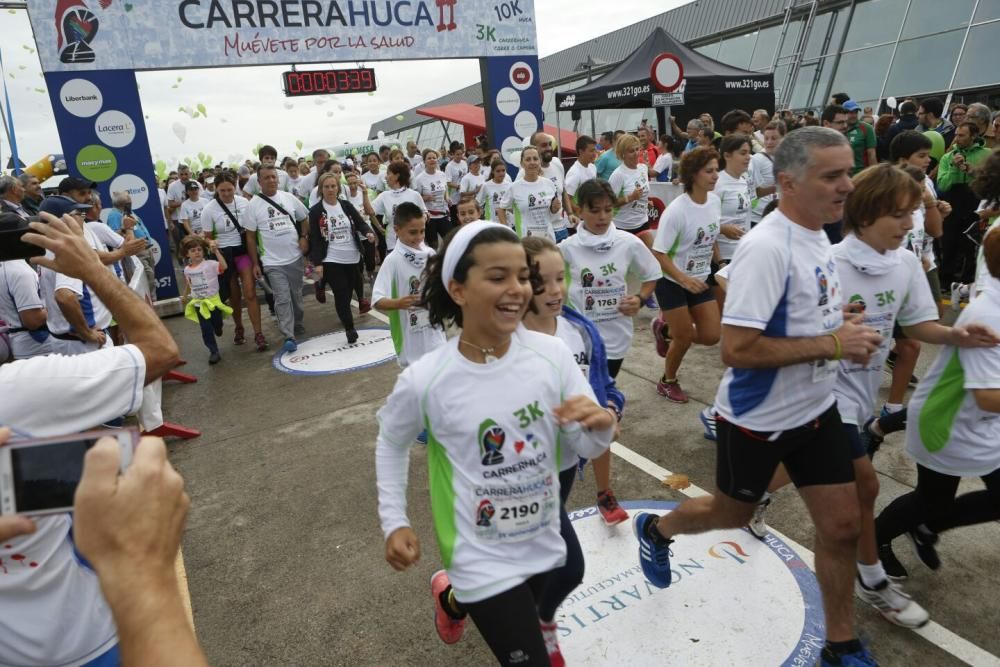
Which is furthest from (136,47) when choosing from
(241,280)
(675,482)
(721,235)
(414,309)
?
(675,482)

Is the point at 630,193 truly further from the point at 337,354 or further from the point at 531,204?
the point at 337,354

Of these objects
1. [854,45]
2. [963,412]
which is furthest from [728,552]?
[854,45]

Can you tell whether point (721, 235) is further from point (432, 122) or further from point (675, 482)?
point (432, 122)

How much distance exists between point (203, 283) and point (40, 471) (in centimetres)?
740

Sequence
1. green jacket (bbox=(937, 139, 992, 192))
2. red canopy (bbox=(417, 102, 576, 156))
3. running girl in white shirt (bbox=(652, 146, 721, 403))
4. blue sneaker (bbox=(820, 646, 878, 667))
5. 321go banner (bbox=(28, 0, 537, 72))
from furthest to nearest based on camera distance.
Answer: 1. red canopy (bbox=(417, 102, 576, 156))
2. 321go banner (bbox=(28, 0, 537, 72))
3. green jacket (bbox=(937, 139, 992, 192))
4. running girl in white shirt (bbox=(652, 146, 721, 403))
5. blue sneaker (bbox=(820, 646, 878, 667))

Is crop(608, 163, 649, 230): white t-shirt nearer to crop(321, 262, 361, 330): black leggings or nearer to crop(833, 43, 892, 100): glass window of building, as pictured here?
crop(321, 262, 361, 330): black leggings

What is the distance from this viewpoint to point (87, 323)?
479 cm

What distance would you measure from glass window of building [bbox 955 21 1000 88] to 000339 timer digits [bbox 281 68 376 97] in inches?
572

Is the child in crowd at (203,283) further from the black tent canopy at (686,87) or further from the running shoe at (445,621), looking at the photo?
the black tent canopy at (686,87)

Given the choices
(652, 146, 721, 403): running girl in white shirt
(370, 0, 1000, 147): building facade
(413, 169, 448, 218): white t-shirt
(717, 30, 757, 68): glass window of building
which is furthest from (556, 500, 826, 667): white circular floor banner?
(717, 30, 757, 68): glass window of building

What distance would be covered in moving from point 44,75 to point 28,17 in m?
0.90

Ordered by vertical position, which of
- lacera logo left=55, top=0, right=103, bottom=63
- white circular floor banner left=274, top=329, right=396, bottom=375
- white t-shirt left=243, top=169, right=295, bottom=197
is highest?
lacera logo left=55, top=0, right=103, bottom=63

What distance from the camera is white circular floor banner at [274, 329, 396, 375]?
7.56 meters

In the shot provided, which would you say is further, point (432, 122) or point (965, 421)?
point (432, 122)
